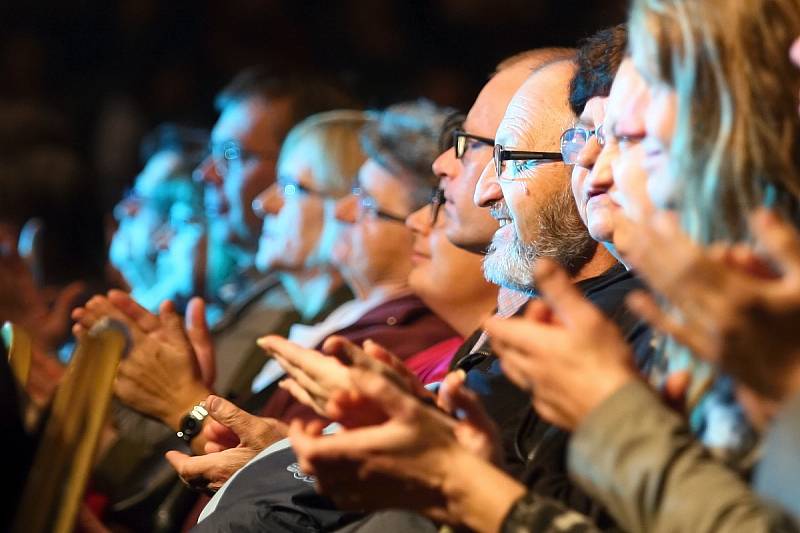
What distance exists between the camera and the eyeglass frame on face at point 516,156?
2377 mm

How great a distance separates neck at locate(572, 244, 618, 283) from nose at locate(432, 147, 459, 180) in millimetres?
552

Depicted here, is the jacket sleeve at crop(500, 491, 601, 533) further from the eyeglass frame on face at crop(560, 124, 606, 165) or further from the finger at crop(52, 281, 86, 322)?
the finger at crop(52, 281, 86, 322)

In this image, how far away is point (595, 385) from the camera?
1.23m

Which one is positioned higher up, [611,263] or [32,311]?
[611,263]

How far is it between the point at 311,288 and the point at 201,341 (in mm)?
857

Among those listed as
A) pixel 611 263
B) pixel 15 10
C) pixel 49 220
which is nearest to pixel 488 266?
pixel 611 263

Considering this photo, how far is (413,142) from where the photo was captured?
337cm

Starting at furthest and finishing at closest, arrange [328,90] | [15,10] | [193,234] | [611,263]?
[15,10] → [193,234] → [328,90] → [611,263]

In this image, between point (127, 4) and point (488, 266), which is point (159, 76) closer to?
point (127, 4)

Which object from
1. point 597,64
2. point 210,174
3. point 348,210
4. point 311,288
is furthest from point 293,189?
point 597,64

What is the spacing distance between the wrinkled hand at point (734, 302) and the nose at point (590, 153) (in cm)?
85

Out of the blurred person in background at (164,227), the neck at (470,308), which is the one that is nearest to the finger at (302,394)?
the neck at (470,308)

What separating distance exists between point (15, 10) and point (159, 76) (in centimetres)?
121

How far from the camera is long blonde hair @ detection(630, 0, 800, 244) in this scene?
51.3 inches
